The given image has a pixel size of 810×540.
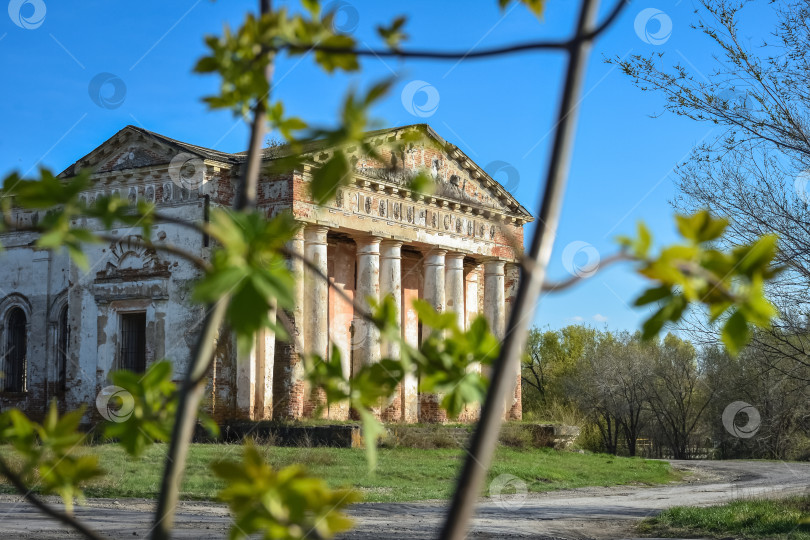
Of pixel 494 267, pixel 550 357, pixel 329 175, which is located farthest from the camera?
pixel 550 357

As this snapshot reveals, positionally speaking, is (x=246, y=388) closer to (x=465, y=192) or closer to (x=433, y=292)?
(x=433, y=292)

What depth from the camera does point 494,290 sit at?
2556 cm

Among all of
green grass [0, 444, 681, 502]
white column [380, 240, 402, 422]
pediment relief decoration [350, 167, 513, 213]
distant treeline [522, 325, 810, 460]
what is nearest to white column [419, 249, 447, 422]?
white column [380, 240, 402, 422]

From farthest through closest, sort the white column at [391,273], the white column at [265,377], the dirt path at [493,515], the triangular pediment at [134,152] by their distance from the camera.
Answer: the white column at [391,273] < the triangular pediment at [134,152] < the white column at [265,377] < the dirt path at [493,515]

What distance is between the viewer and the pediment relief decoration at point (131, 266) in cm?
1952

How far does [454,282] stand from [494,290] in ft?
5.94

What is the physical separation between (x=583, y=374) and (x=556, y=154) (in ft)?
124

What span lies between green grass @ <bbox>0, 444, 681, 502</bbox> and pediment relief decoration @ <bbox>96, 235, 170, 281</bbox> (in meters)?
4.46

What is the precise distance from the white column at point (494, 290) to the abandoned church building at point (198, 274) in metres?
0.13

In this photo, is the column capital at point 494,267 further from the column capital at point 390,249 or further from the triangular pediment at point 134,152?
the triangular pediment at point 134,152

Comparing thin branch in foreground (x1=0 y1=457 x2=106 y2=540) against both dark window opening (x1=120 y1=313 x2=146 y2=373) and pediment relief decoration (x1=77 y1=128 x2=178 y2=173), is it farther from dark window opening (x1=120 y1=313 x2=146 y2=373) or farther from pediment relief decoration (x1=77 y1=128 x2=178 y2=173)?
dark window opening (x1=120 y1=313 x2=146 y2=373)

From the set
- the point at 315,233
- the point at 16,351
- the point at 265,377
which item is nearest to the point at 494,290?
the point at 315,233

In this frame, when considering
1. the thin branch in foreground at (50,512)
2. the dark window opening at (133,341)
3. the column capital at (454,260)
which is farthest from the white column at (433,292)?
the thin branch in foreground at (50,512)

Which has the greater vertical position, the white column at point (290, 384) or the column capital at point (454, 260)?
the column capital at point (454, 260)
